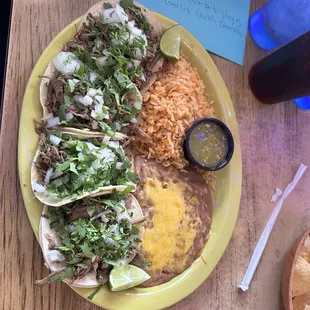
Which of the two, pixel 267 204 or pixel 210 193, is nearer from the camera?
pixel 210 193

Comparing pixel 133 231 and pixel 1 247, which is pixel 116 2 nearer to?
pixel 133 231

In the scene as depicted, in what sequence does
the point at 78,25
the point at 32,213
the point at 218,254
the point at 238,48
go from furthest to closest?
the point at 238,48, the point at 218,254, the point at 78,25, the point at 32,213

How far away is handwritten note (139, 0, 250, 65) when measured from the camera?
2.01 m

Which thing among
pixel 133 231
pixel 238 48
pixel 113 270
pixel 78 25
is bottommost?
pixel 113 270

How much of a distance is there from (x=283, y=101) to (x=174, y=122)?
620 mm

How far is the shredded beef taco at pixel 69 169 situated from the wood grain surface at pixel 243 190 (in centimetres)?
13

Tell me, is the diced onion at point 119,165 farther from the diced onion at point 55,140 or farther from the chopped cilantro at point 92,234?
the diced onion at point 55,140

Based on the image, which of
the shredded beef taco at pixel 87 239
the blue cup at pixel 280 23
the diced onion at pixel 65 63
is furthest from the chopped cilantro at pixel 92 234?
the blue cup at pixel 280 23

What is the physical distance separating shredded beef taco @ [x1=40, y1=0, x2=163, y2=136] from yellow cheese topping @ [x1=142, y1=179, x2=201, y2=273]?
300 mm

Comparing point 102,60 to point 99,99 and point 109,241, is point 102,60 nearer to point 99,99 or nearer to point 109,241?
point 99,99

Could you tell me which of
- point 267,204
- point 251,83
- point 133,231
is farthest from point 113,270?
Result: point 251,83

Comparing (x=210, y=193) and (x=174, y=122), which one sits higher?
(x=174, y=122)

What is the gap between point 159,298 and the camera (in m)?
1.78

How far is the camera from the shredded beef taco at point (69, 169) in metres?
1.54
